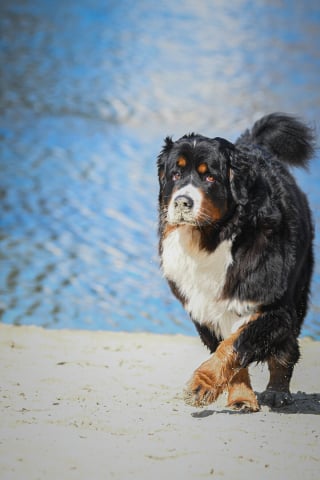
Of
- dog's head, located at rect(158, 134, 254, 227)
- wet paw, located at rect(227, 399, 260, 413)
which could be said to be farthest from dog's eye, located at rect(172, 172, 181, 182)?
wet paw, located at rect(227, 399, 260, 413)

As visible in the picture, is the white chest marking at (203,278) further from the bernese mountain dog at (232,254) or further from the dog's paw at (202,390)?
the dog's paw at (202,390)

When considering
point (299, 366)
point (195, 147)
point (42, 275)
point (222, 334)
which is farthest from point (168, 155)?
point (42, 275)

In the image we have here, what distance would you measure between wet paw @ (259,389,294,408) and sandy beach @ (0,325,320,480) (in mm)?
59

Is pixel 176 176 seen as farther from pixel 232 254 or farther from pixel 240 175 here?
pixel 232 254

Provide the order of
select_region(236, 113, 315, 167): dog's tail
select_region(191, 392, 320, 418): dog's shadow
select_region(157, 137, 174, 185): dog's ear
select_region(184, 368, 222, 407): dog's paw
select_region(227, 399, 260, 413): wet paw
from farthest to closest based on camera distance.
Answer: select_region(236, 113, 315, 167): dog's tail → select_region(157, 137, 174, 185): dog's ear → select_region(227, 399, 260, 413): wet paw → select_region(191, 392, 320, 418): dog's shadow → select_region(184, 368, 222, 407): dog's paw

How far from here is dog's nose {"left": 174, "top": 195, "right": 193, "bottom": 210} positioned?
3.71m

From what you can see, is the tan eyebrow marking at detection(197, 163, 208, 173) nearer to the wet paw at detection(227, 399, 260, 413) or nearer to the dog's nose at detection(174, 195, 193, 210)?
the dog's nose at detection(174, 195, 193, 210)

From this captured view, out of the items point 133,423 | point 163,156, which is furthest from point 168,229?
point 133,423

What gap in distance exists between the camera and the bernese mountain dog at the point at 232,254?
3848 mm

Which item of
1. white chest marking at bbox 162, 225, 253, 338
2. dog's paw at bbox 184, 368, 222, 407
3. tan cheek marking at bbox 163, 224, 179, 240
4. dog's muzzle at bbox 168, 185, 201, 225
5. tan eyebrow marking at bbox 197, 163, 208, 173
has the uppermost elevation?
tan eyebrow marking at bbox 197, 163, 208, 173

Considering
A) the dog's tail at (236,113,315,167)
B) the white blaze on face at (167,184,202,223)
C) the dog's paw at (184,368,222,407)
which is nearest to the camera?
the dog's paw at (184,368,222,407)

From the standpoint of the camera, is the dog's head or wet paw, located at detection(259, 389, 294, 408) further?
wet paw, located at detection(259, 389, 294, 408)

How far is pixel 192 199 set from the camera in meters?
3.74

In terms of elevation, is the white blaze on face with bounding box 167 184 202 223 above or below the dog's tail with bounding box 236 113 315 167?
below
